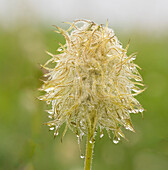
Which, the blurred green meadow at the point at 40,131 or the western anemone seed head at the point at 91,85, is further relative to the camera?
the blurred green meadow at the point at 40,131

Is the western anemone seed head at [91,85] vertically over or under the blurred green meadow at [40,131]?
over

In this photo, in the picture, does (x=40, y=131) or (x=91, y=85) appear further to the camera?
(x=40, y=131)

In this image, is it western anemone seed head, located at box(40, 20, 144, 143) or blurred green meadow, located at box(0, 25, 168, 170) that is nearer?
western anemone seed head, located at box(40, 20, 144, 143)

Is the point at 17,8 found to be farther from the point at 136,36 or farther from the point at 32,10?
the point at 136,36

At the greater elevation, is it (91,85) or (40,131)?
(91,85)
